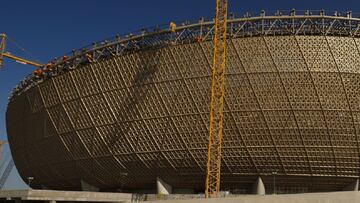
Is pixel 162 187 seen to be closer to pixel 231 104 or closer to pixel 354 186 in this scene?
pixel 231 104

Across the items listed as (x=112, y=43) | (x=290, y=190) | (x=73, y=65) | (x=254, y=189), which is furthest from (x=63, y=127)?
(x=290, y=190)

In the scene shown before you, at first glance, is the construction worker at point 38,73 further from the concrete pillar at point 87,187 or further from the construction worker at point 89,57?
the concrete pillar at point 87,187

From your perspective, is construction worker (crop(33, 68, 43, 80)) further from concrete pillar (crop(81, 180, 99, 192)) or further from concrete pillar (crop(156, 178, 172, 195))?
concrete pillar (crop(156, 178, 172, 195))

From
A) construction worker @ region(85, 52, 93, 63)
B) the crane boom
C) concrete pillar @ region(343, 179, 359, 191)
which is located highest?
construction worker @ region(85, 52, 93, 63)

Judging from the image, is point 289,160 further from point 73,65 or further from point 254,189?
point 73,65

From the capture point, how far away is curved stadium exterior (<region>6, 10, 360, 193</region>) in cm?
4809

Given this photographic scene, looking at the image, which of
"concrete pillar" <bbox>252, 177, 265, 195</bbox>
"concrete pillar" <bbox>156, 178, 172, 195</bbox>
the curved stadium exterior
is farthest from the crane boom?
"concrete pillar" <bbox>156, 178, 172, 195</bbox>

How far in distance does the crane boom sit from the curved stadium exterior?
1.18m

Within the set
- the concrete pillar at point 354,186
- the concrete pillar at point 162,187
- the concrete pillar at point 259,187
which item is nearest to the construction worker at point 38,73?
the concrete pillar at point 162,187

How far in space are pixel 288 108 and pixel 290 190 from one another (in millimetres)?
12152

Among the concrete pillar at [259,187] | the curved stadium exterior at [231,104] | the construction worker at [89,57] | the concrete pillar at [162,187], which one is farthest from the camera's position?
the concrete pillar at [162,187]

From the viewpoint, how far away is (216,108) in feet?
161

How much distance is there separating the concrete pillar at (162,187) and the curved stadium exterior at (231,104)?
0.67m

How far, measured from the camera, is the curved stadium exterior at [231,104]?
48.1 metres
